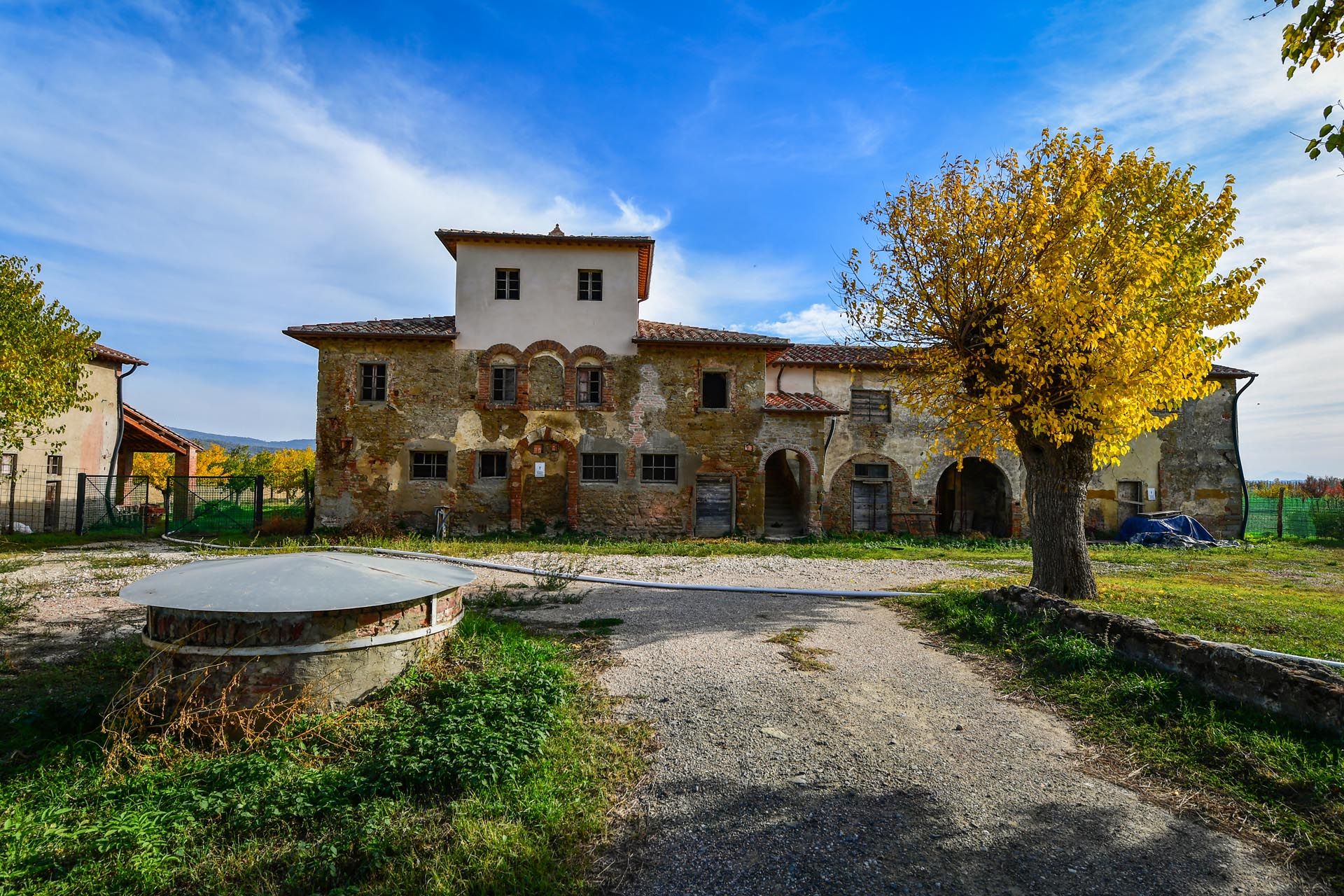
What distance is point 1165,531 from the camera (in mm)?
19172

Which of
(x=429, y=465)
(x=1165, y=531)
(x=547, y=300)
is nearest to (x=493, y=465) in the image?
(x=429, y=465)

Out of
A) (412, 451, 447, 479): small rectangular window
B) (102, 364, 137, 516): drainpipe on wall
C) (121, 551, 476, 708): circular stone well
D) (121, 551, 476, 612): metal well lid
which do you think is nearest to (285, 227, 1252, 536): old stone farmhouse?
(412, 451, 447, 479): small rectangular window

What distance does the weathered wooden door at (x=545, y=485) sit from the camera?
18453mm

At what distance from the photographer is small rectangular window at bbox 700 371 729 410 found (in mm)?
19203

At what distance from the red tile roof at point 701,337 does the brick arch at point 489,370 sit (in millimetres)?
3291

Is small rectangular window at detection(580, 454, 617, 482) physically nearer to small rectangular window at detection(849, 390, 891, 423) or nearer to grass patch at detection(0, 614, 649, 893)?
small rectangular window at detection(849, 390, 891, 423)

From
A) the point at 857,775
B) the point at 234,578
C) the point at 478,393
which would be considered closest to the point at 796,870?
the point at 857,775

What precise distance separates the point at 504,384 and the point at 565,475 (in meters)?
3.08

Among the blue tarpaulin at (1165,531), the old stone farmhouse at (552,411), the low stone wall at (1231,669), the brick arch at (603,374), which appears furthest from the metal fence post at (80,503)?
the blue tarpaulin at (1165,531)

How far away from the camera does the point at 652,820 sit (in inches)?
138

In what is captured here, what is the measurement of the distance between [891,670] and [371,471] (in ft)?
51.5

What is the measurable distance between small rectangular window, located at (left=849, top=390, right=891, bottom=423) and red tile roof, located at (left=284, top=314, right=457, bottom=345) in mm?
12254

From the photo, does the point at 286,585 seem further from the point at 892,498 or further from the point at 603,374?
the point at 892,498

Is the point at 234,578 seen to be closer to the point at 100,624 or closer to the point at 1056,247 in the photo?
the point at 100,624
